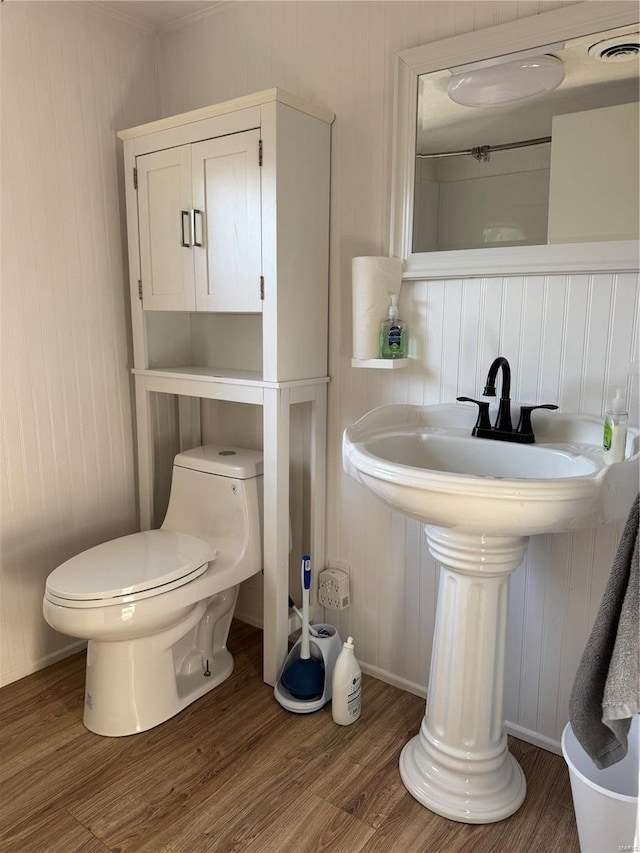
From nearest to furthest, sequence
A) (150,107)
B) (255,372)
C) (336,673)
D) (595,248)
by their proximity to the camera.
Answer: (595,248)
(336,673)
(255,372)
(150,107)

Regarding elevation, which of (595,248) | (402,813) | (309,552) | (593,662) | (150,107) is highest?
(150,107)

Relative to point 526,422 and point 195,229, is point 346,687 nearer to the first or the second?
point 526,422

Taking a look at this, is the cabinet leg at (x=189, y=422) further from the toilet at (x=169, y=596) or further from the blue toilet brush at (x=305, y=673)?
the blue toilet brush at (x=305, y=673)

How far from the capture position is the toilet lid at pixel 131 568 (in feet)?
5.57

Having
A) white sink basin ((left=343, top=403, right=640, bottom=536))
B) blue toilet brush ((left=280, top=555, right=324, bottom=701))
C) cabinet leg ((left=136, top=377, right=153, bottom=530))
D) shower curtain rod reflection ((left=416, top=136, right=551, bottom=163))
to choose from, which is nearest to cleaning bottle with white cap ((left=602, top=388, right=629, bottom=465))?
white sink basin ((left=343, top=403, right=640, bottom=536))

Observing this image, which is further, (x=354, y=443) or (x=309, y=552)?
(x=309, y=552)

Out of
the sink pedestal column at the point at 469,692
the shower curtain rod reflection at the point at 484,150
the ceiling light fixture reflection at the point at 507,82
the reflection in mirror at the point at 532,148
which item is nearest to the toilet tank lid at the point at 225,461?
the sink pedestal column at the point at 469,692

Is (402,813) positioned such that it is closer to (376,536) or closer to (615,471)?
(376,536)

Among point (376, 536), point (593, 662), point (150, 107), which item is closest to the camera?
point (593, 662)

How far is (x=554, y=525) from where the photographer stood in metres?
1.25

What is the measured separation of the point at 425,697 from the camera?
6.51ft

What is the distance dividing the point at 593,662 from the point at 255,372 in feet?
4.48

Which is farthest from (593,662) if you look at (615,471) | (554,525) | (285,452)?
(285,452)

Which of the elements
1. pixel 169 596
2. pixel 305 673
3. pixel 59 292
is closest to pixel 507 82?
pixel 59 292
